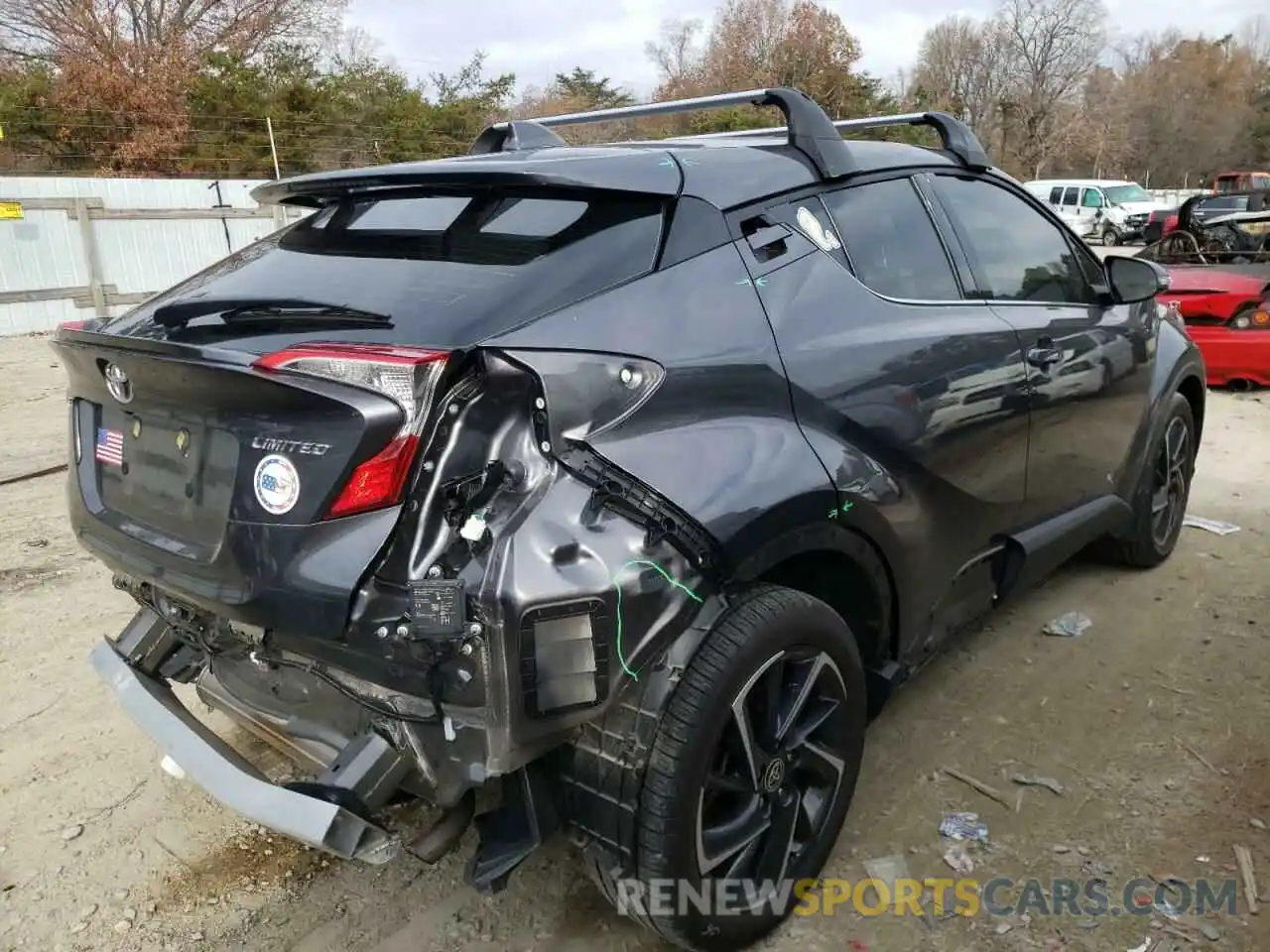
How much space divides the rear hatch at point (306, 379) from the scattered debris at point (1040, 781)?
2.05 m

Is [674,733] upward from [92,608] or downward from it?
upward

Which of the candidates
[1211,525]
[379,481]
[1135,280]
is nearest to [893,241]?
[1135,280]

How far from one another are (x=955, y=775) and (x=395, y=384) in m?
2.23

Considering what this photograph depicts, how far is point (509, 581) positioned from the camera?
1.84m

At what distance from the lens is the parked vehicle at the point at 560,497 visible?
191cm

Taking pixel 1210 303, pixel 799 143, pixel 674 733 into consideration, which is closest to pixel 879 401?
pixel 799 143

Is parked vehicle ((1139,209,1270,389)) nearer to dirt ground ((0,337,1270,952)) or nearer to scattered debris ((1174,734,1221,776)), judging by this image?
dirt ground ((0,337,1270,952))

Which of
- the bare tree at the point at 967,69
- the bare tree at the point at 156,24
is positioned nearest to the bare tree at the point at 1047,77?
the bare tree at the point at 967,69

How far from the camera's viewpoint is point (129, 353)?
2234mm

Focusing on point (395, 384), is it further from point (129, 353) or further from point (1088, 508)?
point (1088, 508)

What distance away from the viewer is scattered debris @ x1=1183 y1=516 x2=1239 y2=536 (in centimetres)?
532

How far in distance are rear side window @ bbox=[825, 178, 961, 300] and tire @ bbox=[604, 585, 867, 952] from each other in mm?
1018

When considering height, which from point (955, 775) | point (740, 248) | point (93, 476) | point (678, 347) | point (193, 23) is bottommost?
point (955, 775)

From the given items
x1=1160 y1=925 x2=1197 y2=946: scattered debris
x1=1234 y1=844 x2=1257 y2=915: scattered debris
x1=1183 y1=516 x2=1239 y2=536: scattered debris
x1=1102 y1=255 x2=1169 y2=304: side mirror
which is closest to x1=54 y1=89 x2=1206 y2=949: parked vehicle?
x1=1160 y1=925 x2=1197 y2=946: scattered debris
